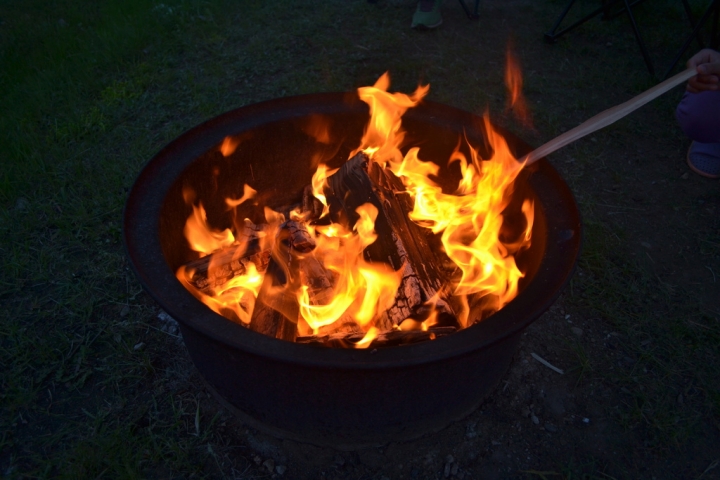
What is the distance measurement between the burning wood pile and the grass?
635 millimetres

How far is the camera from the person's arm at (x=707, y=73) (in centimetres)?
238

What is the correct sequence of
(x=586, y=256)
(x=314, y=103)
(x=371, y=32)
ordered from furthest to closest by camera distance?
(x=371, y=32), (x=586, y=256), (x=314, y=103)

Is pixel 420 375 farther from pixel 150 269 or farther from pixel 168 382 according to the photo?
pixel 168 382

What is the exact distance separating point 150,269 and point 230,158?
3.19ft

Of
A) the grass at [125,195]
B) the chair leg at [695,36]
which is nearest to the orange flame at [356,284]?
the grass at [125,195]

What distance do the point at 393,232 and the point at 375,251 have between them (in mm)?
129


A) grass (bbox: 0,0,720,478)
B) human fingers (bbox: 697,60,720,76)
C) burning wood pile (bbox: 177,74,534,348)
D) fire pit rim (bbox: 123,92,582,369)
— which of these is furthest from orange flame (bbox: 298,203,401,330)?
human fingers (bbox: 697,60,720,76)

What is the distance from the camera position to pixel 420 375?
6.01 feet

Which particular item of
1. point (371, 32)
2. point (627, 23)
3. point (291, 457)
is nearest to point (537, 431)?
point (291, 457)

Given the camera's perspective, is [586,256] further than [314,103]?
Yes

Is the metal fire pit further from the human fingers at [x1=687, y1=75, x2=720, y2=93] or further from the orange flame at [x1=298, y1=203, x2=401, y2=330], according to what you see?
the human fingers at [x1=687, y1=75, x2=720, y2=93]

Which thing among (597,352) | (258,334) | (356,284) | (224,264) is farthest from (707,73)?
(224,264)

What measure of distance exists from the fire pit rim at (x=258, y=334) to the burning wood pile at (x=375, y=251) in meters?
0.14

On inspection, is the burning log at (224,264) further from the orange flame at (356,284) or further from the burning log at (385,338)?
the burning log at (385,338)
